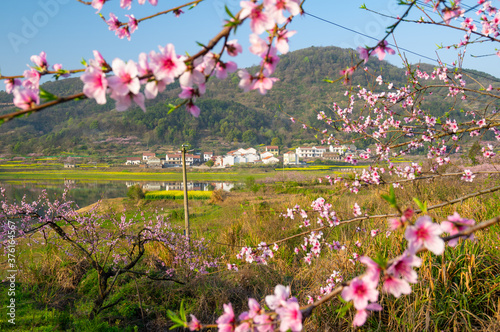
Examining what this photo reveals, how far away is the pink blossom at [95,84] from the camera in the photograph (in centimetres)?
59

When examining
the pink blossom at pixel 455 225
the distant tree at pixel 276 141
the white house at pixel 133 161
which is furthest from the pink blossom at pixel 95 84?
the distant tree at pixel 276 141

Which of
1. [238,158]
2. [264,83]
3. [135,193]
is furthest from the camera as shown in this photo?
[238,158]

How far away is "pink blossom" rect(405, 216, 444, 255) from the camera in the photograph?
0.58 m

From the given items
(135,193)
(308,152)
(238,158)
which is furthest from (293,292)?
(308,152)

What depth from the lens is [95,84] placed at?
0.61 metres

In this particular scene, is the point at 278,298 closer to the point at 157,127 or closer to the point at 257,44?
the point at 257,44

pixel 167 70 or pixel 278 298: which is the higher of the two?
pixel 167 70

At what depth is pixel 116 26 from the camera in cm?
108

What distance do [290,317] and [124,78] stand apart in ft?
2.18

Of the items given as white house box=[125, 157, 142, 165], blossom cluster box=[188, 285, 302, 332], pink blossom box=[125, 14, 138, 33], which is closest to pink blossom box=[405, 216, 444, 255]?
blossom cluster box=[188, 285, 302, 332]

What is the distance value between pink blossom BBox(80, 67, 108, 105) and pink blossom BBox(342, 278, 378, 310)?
2.24 ft

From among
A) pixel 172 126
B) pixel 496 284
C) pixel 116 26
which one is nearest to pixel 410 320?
pixel 496 284

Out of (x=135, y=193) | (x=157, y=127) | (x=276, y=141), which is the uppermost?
(x=157, y=127)

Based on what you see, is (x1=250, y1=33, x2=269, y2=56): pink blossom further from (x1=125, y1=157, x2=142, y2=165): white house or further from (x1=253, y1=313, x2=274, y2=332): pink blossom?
(x1=125, y1=157, x2=142, y2=165): white house
